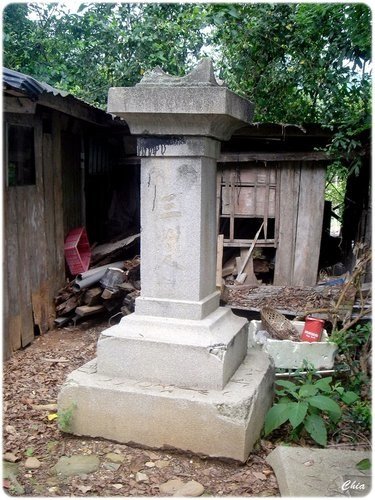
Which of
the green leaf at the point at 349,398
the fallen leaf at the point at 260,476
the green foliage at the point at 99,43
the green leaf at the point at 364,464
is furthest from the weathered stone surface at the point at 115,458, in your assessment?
the green foliage at the point at 99,43

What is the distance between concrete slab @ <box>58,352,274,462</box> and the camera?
3416mm

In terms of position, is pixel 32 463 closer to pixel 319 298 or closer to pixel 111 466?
pixel 111 466

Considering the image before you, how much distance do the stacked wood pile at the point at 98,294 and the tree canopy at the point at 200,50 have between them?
370 centimetres

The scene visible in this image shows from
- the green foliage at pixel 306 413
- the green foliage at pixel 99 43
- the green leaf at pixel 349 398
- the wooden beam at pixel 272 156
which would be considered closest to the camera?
the green foliage at pixel 306 413

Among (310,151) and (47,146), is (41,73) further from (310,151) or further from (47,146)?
(310,151)

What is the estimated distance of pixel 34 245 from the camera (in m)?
6.36

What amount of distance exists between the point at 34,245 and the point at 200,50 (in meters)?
5.35

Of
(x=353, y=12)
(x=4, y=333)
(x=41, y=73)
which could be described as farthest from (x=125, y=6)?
(x=4, y=333)

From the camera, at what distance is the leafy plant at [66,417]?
12.2 ft

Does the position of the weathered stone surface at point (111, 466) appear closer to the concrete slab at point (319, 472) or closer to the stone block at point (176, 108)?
the concrete slab at point (319, 472)

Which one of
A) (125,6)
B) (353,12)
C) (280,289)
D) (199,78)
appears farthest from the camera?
(125,6)

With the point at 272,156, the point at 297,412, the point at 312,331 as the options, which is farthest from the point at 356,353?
the point at 272,156

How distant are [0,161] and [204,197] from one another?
8.39 ft

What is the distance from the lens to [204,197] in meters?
3.78
